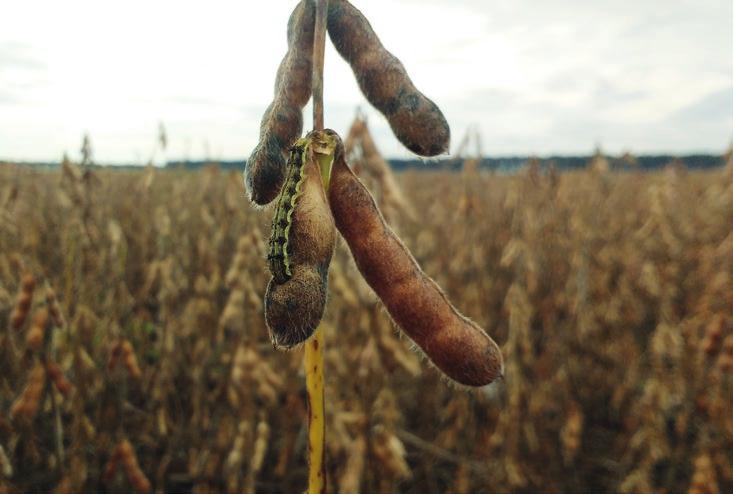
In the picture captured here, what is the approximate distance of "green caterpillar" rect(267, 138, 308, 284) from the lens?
62 centimetres

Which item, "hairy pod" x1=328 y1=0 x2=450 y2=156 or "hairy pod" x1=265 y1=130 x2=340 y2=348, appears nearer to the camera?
"hairy pod" x1=265 y1=130 x2=340 y2=348

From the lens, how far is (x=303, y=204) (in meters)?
0.63

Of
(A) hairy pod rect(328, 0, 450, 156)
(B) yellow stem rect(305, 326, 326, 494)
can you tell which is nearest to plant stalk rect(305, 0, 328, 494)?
(B) yellow stem rect(305, 326, 326, 494)

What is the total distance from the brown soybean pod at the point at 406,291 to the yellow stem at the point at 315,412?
0.37 feet

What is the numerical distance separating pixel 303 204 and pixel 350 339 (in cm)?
244

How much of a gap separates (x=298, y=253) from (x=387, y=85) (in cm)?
27

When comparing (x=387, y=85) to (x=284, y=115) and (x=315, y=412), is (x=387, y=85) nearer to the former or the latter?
(x=284, y=115)

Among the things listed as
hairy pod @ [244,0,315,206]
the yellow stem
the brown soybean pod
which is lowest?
the yellow stem

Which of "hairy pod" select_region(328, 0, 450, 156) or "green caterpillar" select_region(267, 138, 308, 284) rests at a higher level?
"hairy pod" select_region(328, 0, 450, 156)

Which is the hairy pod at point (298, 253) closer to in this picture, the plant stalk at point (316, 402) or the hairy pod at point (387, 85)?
the plant stalk at point (316, 402)

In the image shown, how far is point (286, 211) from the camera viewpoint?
62 centimetres

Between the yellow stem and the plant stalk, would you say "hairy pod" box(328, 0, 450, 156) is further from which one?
the yellow stem

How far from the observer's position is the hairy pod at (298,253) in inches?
24.4

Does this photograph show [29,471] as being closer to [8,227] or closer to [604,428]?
[8,227]
